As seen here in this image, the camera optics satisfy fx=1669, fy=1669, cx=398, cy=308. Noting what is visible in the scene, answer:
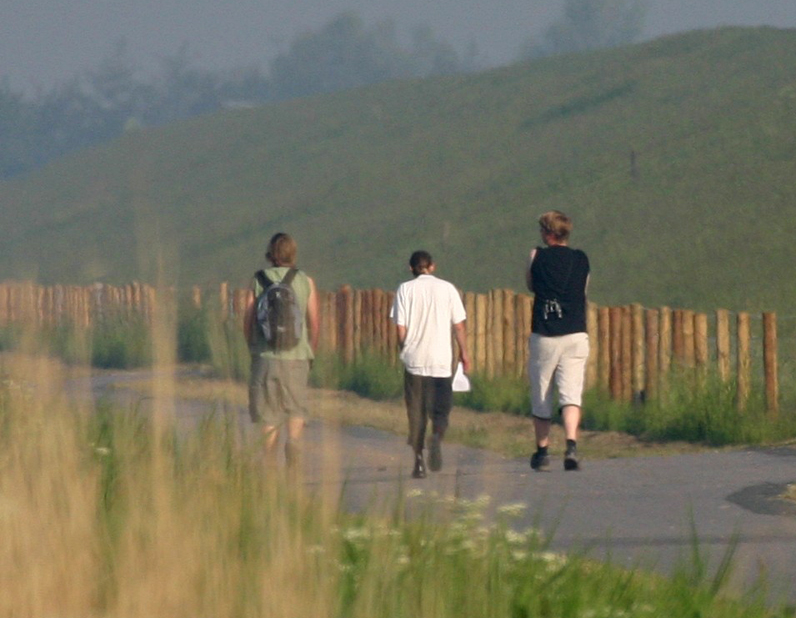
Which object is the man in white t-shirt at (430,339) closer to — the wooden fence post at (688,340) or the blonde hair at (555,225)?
the blonde hair at (555,225)

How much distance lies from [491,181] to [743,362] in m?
55.4

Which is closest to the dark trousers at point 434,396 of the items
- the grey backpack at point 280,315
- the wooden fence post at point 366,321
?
the grey backpack at point 280,315

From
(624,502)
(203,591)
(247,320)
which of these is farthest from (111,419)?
(203,591)

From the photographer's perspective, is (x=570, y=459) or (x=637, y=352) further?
(x=637, y=352)

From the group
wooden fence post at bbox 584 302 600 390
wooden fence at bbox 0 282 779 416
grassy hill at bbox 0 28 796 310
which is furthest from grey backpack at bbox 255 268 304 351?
grassy hill at bbox 0 28 796 310

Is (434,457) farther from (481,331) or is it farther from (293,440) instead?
(481,331)

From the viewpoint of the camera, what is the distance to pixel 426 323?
38.5 feet

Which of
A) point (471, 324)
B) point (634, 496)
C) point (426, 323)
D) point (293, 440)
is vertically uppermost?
point (426, 323)

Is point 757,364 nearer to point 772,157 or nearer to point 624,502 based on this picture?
point 624,502

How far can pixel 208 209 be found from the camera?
88250 mm

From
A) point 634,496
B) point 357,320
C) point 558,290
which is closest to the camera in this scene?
point 634,496

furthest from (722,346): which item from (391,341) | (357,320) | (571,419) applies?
(357,320)

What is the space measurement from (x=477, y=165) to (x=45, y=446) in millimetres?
68791

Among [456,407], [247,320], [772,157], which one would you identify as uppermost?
[772,157]
